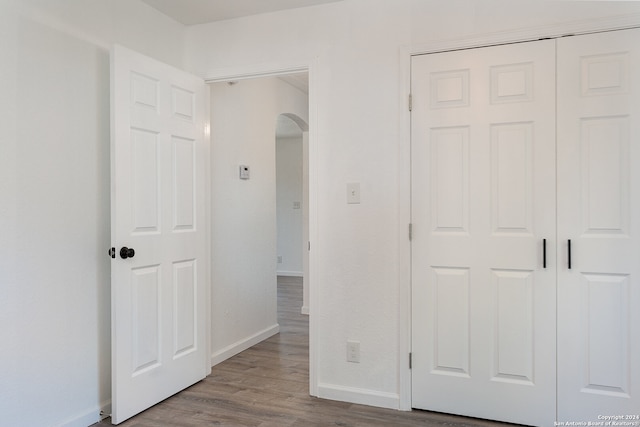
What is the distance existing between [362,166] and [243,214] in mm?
1511

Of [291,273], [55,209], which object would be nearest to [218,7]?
[55,209]

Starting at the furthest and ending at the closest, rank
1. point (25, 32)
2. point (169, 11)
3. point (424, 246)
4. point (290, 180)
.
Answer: point (290, 180) → point (169, 11) → point (424, 246) → point (25, 32)

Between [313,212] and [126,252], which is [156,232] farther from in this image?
[313,212]

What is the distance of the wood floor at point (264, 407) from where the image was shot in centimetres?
255

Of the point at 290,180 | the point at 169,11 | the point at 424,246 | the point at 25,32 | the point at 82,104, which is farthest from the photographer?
the point at 290,180

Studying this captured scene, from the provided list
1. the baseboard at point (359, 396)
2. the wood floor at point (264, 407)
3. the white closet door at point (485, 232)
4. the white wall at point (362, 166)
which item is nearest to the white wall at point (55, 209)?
the wood floor at point (264, 407)

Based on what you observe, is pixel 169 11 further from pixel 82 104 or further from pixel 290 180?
pixel 290 180

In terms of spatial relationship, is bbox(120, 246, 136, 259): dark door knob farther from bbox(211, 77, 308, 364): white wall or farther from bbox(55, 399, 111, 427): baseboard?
bbox(211, 77, 308, 364): white wall

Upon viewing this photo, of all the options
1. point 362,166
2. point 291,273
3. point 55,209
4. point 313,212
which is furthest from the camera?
point 291,273

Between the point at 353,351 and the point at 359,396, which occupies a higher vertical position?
the point at 353,351

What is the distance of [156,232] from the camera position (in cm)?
276

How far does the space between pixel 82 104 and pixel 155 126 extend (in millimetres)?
404

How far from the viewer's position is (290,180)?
27.4 ft

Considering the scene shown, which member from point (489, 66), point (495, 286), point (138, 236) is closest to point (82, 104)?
point (138, 236)
